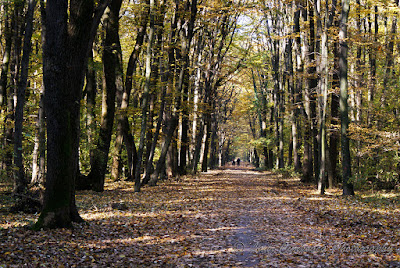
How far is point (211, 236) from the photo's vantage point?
26.5ft

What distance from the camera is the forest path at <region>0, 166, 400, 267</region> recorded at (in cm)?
605

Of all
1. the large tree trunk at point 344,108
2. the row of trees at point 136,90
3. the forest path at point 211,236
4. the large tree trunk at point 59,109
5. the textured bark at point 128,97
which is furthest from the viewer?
the textured bark at point 128,97

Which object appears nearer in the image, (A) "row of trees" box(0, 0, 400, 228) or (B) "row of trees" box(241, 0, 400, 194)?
(A) "row of trees" box(0, 0, 400, 228)

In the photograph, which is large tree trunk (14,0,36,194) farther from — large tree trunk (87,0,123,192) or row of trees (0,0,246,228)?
large tree trunk (87,0,123,192)

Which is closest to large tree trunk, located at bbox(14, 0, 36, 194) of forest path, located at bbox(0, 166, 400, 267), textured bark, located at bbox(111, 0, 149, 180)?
forest path, located at bbox(0, 166, 400, 267)

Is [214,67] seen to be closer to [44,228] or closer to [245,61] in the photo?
[245,61]

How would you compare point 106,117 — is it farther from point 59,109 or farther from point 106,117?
point 59,109

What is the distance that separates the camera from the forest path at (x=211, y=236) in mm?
6051

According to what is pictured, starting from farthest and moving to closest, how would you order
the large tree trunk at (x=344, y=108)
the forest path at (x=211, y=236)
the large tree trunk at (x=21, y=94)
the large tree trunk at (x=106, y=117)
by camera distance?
the large tree trunk at (x=106, y=117) < the large tree trunk at (x=344, y=108) < the large tree trunk at (x=21, y=94) < the forest path at (x=211, y=236)

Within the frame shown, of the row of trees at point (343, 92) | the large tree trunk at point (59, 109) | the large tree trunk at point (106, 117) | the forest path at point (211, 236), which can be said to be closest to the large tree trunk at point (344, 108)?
the row of trees at point (343, 92)

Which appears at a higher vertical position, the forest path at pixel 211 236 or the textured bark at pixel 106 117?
the textured bark at pixel 106 117

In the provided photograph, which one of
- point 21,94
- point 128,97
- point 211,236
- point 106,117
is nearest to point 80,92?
point 211,236

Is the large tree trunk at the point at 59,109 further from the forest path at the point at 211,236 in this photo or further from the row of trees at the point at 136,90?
the forest path at the point at 211,236

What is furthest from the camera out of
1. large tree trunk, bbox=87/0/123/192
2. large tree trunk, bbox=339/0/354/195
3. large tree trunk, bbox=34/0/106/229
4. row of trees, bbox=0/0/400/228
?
large tree trunk, bbox=87/0/123/192
